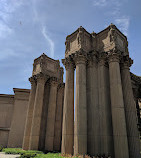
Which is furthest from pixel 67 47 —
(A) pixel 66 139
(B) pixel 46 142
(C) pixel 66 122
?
(B) pixel 46 142

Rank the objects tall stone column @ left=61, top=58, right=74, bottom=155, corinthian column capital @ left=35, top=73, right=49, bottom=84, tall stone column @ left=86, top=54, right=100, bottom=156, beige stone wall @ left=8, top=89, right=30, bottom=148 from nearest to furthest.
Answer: tall stone column @ left=86, top=54, right=100, bottom=156 < tall stone column @ left=61, top=58, right=74, bottom=155 < corinthian column capital @ left=35, top=73, right=49, bottom=84 < beige stone wall @ left=8, top=89, right=30, bottom=148

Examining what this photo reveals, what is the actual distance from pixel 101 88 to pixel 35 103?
40.2 ft

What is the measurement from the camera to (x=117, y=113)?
Result: 14.1 metres

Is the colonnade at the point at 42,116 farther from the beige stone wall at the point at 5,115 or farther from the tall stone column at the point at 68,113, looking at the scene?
the beige stone wall at the point at 5,115

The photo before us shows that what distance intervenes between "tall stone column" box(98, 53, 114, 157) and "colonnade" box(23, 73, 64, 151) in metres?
11.4

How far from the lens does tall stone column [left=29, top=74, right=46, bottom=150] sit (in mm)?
21734

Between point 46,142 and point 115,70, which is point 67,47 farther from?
point 46,142

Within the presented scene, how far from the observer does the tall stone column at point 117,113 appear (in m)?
13.2

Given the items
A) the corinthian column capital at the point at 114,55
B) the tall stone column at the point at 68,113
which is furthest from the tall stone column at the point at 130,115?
the tall stone column at the point at 68,113

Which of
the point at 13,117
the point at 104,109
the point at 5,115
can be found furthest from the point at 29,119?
the point at 104,109

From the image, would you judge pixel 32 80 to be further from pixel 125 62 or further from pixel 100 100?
pixel 125 62

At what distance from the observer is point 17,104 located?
34062 mm

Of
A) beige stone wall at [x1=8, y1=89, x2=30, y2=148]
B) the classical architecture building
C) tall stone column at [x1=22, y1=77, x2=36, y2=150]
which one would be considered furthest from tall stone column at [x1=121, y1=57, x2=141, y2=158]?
beige stone wall at [x1=8, y1=89, x2=30, y2=148]

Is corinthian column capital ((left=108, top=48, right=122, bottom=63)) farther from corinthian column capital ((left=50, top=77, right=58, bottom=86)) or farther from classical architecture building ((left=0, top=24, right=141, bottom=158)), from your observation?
corinthian column capital ((left=50, top=77, right=58, bottom=86))
